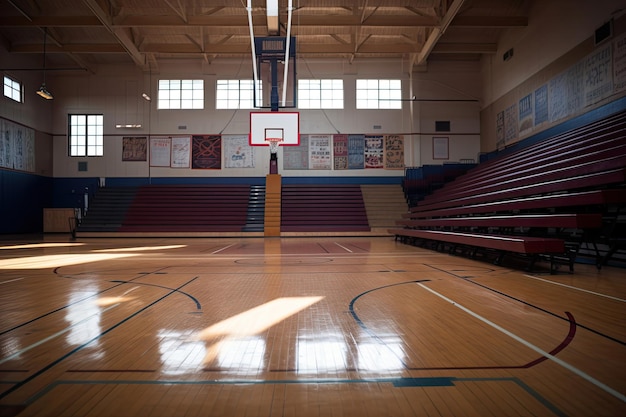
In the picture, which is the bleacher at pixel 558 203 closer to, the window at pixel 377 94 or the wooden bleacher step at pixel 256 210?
the wooden bleacher step at pixel 256 210

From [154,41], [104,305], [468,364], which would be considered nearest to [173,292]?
[104,305]

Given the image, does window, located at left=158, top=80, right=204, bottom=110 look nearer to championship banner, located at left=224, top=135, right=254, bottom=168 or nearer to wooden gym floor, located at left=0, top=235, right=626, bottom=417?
championship banner, located at left=224, top=135, right=254, bottom=168

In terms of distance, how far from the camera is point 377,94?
15.5 metres

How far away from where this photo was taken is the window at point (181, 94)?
15430 millimetres

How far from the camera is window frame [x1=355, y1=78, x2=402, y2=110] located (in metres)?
15.5

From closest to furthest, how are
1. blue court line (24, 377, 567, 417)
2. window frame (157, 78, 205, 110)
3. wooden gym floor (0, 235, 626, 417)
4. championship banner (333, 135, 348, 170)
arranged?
1. wooden gym floor (0, 235, 626, 417)
2. blue court line (24, 377, 567, 417)
3. championship banner (333, 135, 348, 170)
4. window frame (157, 78, 205, 110)

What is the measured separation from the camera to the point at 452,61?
15.3 meters

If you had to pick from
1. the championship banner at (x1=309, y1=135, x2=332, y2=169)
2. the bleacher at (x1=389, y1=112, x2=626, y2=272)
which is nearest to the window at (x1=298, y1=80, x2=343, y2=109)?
the championship banner at (x1=309, y1=135, x2=332, y2=169)

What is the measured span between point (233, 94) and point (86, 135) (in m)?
6.41

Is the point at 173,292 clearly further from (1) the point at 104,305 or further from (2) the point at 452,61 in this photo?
(2) the point at 452,61

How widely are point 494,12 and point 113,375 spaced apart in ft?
48.8

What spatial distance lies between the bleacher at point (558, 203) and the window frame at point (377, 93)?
306 inches

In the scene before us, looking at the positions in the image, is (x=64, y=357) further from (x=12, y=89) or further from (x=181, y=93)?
(x=12, y=89)

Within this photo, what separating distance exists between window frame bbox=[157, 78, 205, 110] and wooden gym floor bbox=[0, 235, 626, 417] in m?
13.1
